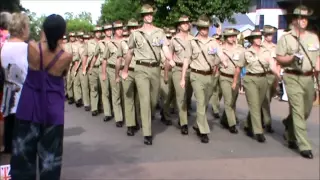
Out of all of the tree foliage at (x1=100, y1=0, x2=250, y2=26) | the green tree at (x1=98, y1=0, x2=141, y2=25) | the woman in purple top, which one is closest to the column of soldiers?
the woman in purple top

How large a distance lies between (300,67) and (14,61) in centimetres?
428

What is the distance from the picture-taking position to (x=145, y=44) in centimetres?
927

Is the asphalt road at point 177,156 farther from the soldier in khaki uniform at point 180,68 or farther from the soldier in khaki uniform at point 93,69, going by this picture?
the soldier in khaki uniform at point 93,69

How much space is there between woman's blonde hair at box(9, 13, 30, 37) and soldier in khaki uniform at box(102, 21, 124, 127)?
5388 mm

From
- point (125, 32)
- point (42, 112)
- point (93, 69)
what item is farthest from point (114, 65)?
point (42, 112)

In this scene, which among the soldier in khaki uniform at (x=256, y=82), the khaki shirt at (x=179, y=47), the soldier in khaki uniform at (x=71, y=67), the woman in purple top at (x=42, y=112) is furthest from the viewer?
the soldier in khaki uniform at (x=71, y=67)

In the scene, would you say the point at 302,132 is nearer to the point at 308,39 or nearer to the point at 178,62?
the point at 308,39

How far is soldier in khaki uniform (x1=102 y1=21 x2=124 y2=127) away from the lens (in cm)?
1159

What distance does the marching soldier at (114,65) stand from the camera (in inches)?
457

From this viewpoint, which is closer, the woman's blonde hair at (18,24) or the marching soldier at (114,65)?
the woman's blonde hair at (18,24)

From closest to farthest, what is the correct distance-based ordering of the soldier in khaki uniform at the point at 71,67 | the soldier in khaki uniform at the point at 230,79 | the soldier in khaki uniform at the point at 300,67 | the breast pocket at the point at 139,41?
the soldier in khaki uniform at the point at 300,67, the breast pocket at the point at 139,41, the soldier in khaki uniform at the point at 230,79, the soldier in khaki uniform at the point at 71,67

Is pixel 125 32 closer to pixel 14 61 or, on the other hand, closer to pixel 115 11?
pixel 14 61

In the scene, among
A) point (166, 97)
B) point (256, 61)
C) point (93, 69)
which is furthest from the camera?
point (93, 69)

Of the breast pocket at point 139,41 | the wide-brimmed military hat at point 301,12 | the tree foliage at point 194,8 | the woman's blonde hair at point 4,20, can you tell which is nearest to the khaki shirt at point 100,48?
the breast pocket at point 139,41
